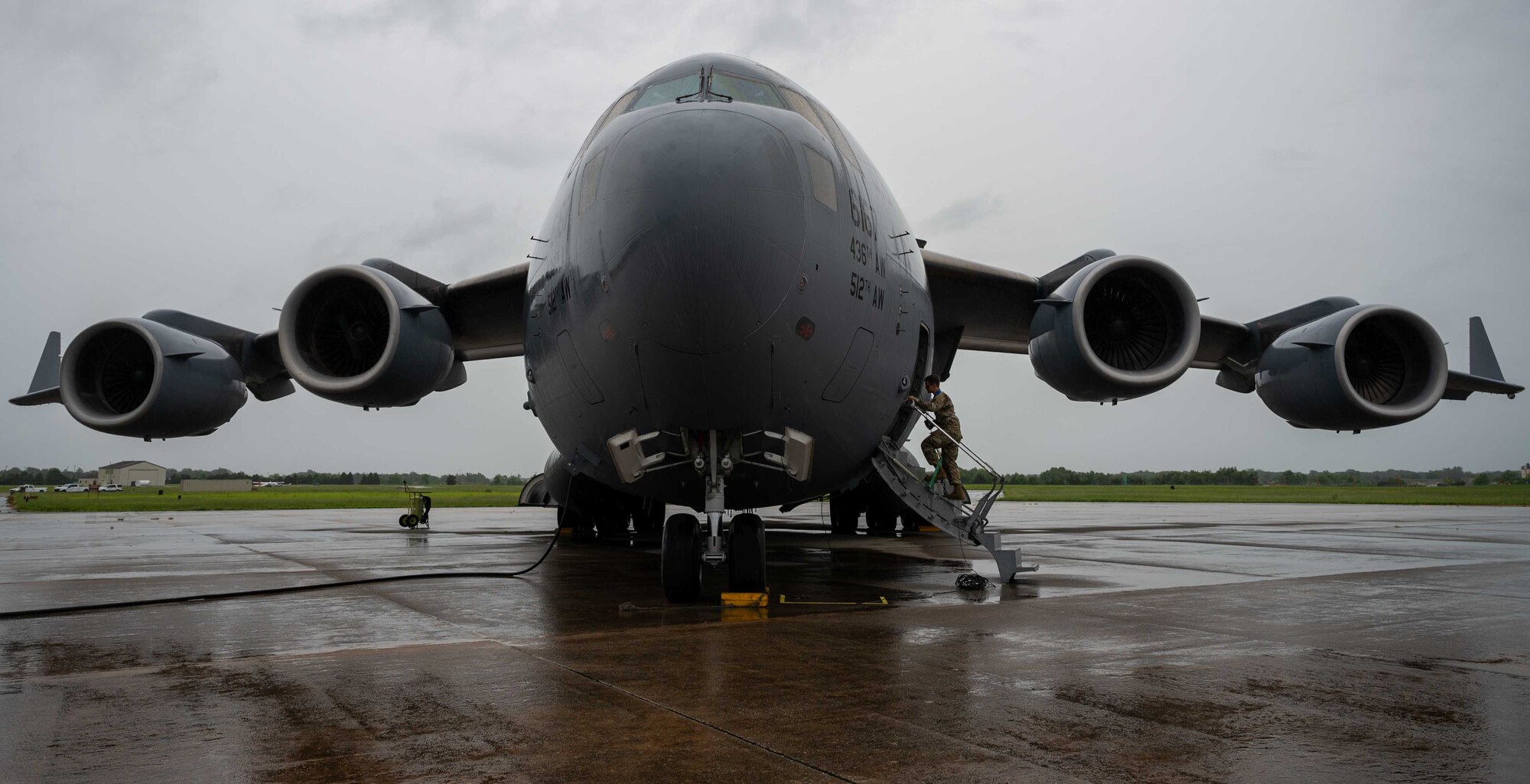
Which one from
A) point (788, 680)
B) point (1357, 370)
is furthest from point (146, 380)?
point (1357, 370)

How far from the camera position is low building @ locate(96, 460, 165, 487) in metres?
111

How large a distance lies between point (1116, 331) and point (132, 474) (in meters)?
131

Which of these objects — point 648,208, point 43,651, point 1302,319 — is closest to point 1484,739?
point 648,208

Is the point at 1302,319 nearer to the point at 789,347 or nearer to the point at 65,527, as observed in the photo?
the point at 789,347

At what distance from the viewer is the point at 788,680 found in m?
4.35

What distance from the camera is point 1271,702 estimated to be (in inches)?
153

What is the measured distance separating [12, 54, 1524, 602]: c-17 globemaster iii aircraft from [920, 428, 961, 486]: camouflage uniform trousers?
0.95 feet

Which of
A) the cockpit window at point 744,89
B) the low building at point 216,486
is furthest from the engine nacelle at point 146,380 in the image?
the low building at point 216,486

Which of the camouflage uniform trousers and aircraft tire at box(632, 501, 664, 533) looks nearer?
the camouflage uniform trousers

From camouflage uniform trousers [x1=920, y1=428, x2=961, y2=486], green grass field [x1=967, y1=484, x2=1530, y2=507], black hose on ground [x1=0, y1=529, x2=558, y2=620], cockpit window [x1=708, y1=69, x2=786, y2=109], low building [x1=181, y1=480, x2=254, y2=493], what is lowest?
black hose on ground [x1=0, y1=529, x2=558, y2=620]

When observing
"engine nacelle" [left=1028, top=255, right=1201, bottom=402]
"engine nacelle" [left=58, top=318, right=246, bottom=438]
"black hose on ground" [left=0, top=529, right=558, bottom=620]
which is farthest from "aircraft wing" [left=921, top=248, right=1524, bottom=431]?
"engine nacelle" [left=58, top=318, right=246, bottom=438]

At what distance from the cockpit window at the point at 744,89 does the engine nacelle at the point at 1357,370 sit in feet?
23.0

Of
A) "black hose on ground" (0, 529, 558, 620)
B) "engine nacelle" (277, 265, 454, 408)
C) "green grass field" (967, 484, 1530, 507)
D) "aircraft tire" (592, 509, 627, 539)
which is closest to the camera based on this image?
"black hose on ground" (0, 529, 558, 620)

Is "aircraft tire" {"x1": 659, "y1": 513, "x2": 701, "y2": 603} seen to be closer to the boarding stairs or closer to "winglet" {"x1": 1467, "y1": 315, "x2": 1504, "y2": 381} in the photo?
the boarding stairs
